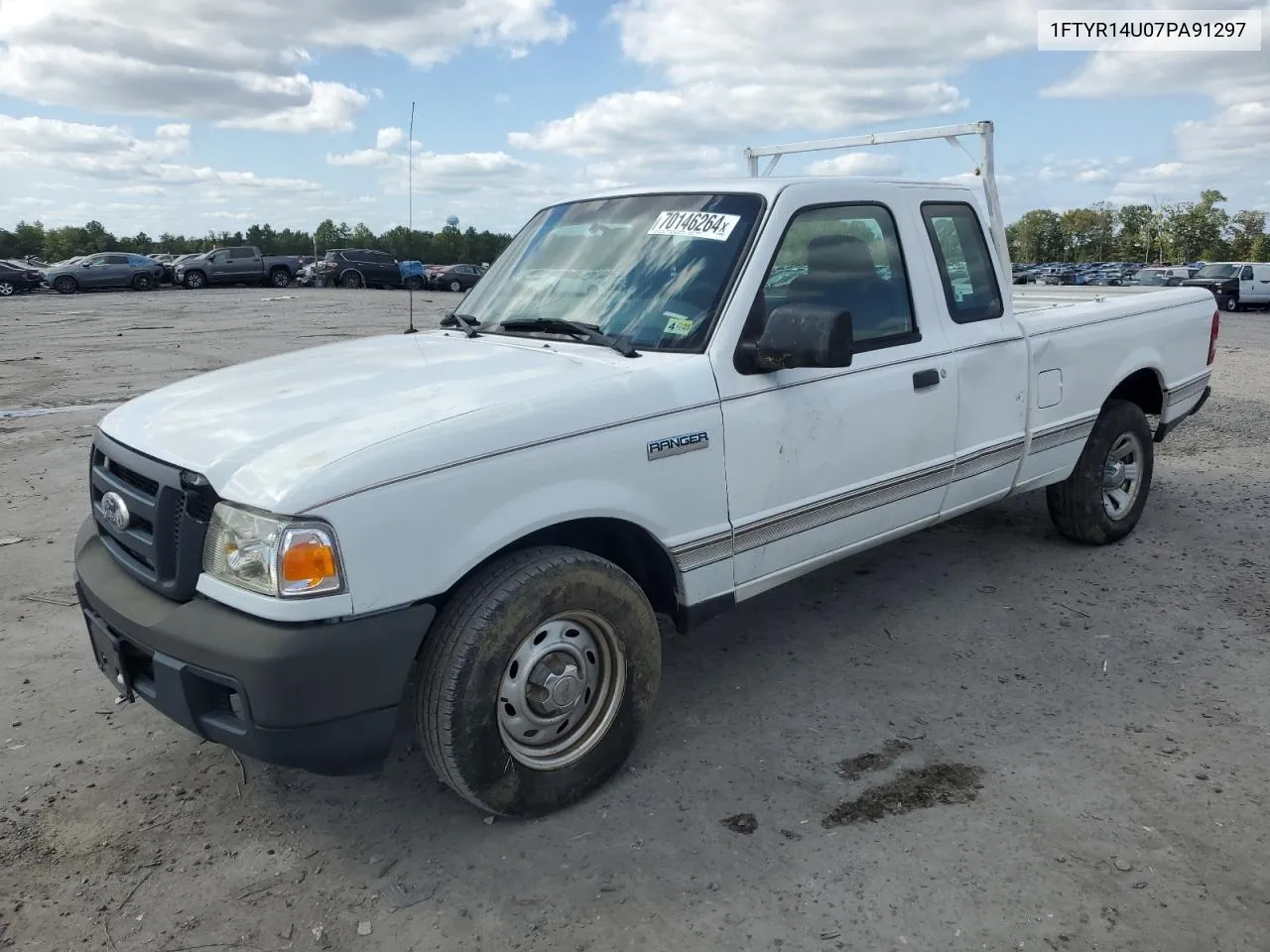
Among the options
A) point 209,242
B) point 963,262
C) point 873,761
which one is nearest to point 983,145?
point 963,262

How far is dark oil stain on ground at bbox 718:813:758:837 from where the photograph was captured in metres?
3.02

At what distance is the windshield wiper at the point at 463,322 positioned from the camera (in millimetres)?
4023

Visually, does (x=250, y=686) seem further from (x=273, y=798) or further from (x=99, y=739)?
(x=99, y=739)

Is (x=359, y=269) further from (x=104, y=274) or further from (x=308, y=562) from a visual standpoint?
(x=308, y=562)

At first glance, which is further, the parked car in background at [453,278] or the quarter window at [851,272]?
the parked car in background at [453,278]

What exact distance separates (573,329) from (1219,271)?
3411 cm

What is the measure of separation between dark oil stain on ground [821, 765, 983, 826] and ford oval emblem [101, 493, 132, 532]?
2299 millimetres

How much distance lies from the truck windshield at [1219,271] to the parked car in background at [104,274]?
35.8 meters

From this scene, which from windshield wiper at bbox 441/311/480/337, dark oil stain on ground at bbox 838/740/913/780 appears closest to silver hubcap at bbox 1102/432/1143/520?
dark oil stain on ground at bbox 838/740/913/780

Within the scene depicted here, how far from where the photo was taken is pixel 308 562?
8.27ft

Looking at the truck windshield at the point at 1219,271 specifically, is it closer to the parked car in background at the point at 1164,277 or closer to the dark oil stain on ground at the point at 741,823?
the parked car in background at the point at 1164,277

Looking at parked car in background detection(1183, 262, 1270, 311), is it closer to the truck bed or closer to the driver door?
the truck bed

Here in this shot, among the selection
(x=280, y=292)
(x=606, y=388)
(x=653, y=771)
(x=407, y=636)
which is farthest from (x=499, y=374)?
(x=280, y=292)

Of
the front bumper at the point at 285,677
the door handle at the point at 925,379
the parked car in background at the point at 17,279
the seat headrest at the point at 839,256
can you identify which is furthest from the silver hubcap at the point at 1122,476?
the parked car in background at the point at 17,279
